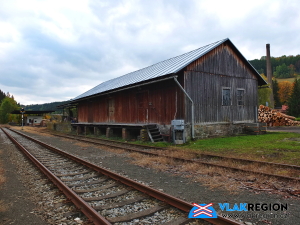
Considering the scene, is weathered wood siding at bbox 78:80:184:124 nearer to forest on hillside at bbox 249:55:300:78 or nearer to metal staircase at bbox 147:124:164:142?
metal staircase at bbox 147:124:164:142

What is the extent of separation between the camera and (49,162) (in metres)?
8.11

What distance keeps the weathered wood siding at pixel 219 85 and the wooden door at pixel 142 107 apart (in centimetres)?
345

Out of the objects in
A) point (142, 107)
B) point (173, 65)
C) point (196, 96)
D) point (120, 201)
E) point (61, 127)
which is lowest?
point (120, 201)

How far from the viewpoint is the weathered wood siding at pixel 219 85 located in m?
13.3

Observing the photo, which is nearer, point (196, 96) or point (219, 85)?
point (196, 96)

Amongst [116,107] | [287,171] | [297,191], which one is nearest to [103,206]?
[297,191]

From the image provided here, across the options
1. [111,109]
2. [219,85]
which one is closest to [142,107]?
[111,109]

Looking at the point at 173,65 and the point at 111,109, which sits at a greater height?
the point at 173,65

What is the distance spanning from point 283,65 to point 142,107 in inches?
3977

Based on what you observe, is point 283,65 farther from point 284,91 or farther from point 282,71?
point 284,91

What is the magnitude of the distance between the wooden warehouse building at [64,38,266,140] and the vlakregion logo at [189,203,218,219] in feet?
28.0

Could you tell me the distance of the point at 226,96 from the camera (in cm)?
1508

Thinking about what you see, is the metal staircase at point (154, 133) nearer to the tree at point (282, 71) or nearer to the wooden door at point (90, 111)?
the wooden door at point (90, 111)

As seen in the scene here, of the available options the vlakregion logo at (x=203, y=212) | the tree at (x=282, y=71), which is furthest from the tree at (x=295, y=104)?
the tree at (x=282, y=71)
